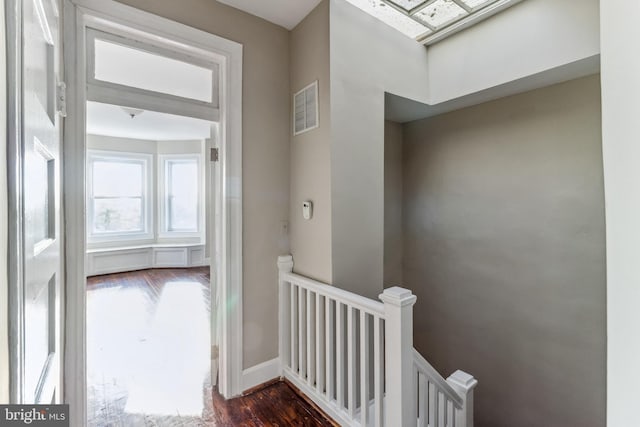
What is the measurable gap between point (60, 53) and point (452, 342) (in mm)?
3823

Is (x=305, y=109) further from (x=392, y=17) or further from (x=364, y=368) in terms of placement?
(x=364, y=368)

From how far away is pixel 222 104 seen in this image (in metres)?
1.95

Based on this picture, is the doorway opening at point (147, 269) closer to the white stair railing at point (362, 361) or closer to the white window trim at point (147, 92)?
the white window trim at point (147, 92)

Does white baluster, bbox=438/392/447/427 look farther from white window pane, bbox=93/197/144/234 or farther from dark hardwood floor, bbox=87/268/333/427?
white window pane, bbox=93/197/144/234

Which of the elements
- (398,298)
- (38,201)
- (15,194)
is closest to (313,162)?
(398,298)

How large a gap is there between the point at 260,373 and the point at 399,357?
120cm

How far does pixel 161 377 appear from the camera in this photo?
2.18 m

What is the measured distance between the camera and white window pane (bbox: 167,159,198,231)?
5.94 metres

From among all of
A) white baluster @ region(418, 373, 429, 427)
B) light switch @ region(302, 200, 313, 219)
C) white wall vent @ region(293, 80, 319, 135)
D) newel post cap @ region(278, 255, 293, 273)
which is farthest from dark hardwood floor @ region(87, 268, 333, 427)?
white wall vent @ region(293, 80, 319, 135)

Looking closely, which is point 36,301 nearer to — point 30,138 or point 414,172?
point 30,138

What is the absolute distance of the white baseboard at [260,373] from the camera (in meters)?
2.02

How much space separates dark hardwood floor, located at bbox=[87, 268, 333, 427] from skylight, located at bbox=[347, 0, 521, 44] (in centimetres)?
285

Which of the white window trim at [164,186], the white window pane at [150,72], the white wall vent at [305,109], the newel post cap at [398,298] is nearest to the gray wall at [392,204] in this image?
the white wall vent at [305,109]
